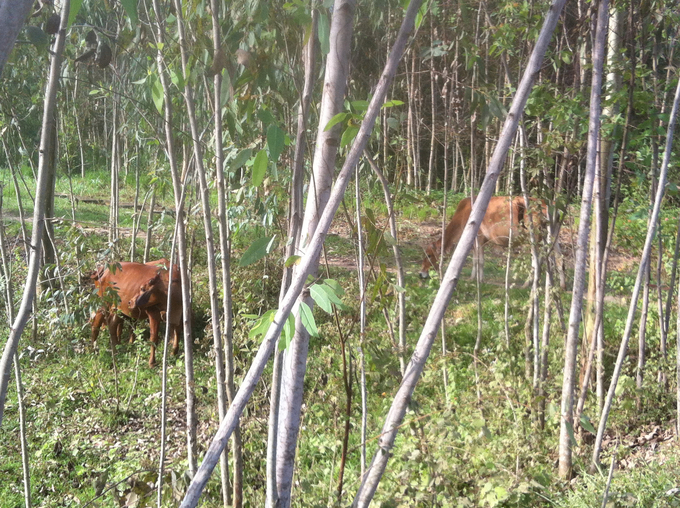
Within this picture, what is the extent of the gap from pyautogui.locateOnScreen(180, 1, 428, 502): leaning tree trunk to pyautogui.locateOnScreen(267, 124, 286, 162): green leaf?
136 mm

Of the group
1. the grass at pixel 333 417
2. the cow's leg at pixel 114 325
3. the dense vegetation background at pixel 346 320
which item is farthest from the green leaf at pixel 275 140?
the cow's leg at pixel 114 325

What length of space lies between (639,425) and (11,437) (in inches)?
170

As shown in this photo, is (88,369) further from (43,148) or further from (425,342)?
(425,342)

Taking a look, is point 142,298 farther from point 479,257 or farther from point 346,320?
point 479,257

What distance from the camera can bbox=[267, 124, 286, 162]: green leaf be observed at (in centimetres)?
106

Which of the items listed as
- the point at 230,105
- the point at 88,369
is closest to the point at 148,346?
the point at 88,369

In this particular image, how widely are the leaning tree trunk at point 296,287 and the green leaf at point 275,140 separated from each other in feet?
0.45

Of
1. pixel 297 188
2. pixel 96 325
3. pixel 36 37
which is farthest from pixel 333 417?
pixel 96 325

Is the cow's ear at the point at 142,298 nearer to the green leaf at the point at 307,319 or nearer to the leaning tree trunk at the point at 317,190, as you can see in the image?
the leaning tree trunk at the point at 317,190

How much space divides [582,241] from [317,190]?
1515 millimetres

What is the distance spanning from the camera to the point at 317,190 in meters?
1.23

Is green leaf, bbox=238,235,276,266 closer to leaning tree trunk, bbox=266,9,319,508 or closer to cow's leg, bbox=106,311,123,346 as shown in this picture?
leaning tree trunk, bbox=266,9,319,508

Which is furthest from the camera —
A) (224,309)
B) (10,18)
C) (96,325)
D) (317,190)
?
(96,325)

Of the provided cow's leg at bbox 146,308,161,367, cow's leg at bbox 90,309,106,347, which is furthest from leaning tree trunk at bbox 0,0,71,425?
cow's leg at bbox 90,309,106,347
